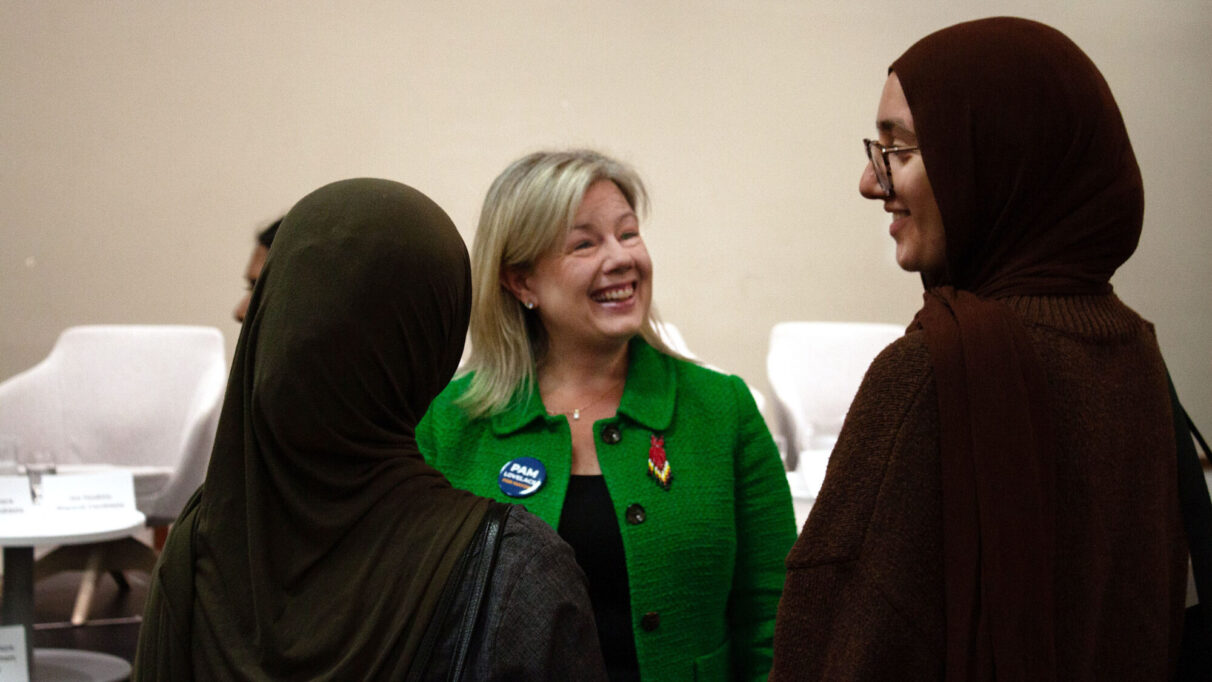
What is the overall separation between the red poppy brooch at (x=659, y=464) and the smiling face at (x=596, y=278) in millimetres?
252

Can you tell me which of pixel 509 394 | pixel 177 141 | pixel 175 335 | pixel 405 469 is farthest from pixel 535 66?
pixel 405 469

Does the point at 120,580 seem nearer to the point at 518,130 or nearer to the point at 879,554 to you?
the point at 518,130

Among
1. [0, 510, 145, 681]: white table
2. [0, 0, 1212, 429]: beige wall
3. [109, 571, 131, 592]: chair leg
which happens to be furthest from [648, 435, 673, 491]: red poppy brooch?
[109, 571, 131, 592]: chair leg

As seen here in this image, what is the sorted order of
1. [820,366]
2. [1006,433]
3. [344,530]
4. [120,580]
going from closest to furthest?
[1006,433], [344,530], [820,366], [120,580]

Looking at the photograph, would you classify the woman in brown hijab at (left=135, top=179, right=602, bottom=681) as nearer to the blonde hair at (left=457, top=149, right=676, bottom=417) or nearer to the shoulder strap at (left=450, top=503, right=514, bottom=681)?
the shoulder strap at (left=450, top=503, right=514, bottom=681)

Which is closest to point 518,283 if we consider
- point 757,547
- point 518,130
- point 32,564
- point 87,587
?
point 757,547

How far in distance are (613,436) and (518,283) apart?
42 cm

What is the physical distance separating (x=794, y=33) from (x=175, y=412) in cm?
369

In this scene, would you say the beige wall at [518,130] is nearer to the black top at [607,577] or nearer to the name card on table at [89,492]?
the name card on table at [89,492]

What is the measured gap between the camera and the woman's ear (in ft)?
7.63

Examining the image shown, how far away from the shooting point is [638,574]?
6.44 feet

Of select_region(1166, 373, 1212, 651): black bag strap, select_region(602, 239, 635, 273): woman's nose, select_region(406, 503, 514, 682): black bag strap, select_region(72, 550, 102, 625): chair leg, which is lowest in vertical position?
select_region(72, 550, 102, 625): chair leg

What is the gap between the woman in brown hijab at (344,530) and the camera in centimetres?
114

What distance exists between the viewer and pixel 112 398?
543 cm
